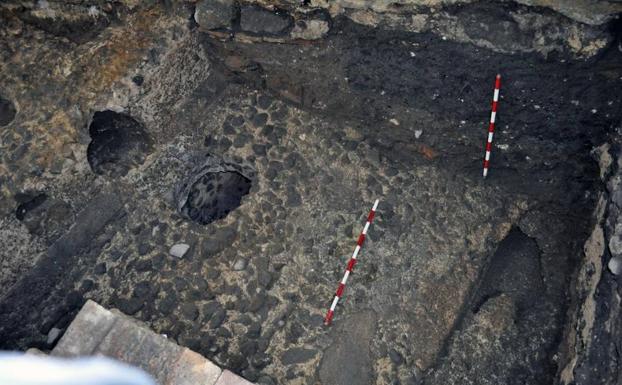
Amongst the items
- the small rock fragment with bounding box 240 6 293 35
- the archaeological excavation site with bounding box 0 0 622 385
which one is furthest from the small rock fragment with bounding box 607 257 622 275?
the small rock fragment with bounding box 240 6 293 35

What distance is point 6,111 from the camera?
363cm

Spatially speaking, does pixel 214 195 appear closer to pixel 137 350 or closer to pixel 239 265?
pixel 239 265

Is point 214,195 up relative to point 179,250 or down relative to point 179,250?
down

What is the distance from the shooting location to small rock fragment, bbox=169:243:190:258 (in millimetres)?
3758

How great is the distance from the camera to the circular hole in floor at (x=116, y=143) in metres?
3.90

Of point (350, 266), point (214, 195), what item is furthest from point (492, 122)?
point (214, 195)

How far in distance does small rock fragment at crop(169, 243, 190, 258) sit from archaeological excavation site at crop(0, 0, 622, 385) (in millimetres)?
43

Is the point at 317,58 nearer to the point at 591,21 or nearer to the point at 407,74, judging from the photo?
the point at 407,74

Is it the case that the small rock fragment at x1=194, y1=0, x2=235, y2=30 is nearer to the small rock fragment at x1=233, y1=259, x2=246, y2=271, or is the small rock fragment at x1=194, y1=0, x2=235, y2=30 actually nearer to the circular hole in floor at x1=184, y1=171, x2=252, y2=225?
the circular hole in floor at x1=184, y1=171, x2=252, y2=225

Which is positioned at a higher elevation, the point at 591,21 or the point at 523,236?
the point at 591,21

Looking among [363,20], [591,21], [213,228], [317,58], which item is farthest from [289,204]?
[591,21]

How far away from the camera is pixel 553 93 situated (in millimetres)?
3492

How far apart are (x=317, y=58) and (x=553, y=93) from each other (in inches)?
55.3

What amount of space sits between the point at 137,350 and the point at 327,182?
1.67m
